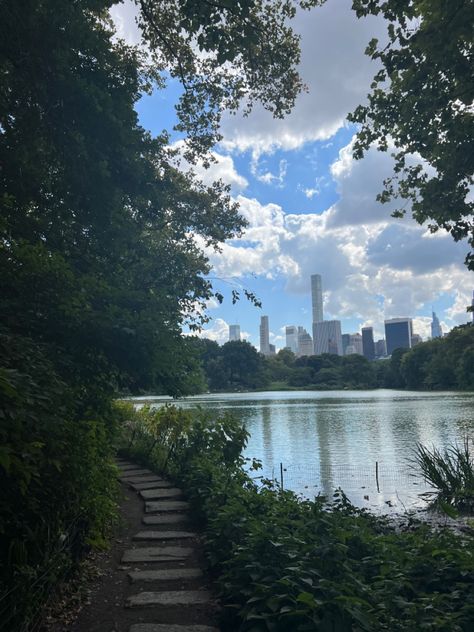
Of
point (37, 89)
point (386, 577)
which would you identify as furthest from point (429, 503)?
point (37, 89)

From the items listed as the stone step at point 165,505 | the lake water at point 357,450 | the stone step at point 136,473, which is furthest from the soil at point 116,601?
the lake water at point 357,450

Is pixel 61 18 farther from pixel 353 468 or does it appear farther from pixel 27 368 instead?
pixel 353 468

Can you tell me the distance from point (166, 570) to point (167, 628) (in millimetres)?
1121

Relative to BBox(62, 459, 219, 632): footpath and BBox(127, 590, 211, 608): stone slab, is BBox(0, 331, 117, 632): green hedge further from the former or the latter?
BBox(127, 590, 211, 608): stone slab

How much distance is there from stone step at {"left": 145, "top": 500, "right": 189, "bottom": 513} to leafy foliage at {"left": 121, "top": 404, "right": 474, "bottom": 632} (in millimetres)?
1231

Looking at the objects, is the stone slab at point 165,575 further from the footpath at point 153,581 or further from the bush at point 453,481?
the bush at point 453,481

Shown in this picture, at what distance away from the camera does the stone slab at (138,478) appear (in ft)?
24.7

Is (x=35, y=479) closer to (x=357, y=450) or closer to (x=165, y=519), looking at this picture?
(x=165, y=519)

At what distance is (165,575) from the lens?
4039 mm

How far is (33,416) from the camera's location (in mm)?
2211

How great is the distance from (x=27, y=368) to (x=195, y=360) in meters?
2.51

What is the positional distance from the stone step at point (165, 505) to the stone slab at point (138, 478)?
4.17 ft

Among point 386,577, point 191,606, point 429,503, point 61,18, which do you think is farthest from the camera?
point 429,503

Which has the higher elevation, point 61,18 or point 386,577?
point 61,18
